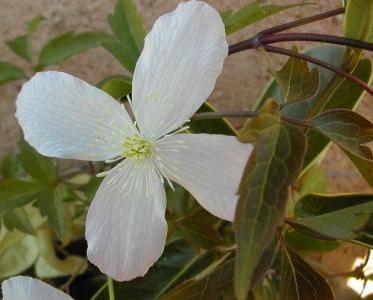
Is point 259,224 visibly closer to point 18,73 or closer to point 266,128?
point 266,128

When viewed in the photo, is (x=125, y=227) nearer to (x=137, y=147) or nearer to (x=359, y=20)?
(x=137, y=147)

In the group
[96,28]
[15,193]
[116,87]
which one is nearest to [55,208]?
[15,193]

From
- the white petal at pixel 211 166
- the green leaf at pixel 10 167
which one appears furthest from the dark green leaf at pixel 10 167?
the white petal at pixel 211 166

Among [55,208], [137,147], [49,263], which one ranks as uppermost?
Answer: [137,147]

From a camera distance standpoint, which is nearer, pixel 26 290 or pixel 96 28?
pixel 26 290

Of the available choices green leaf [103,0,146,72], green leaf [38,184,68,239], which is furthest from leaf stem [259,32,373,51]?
green leaf [38,184,68,239]

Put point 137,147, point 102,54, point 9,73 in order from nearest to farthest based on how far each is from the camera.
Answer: point 137,147
point 9,73
point 102,54
